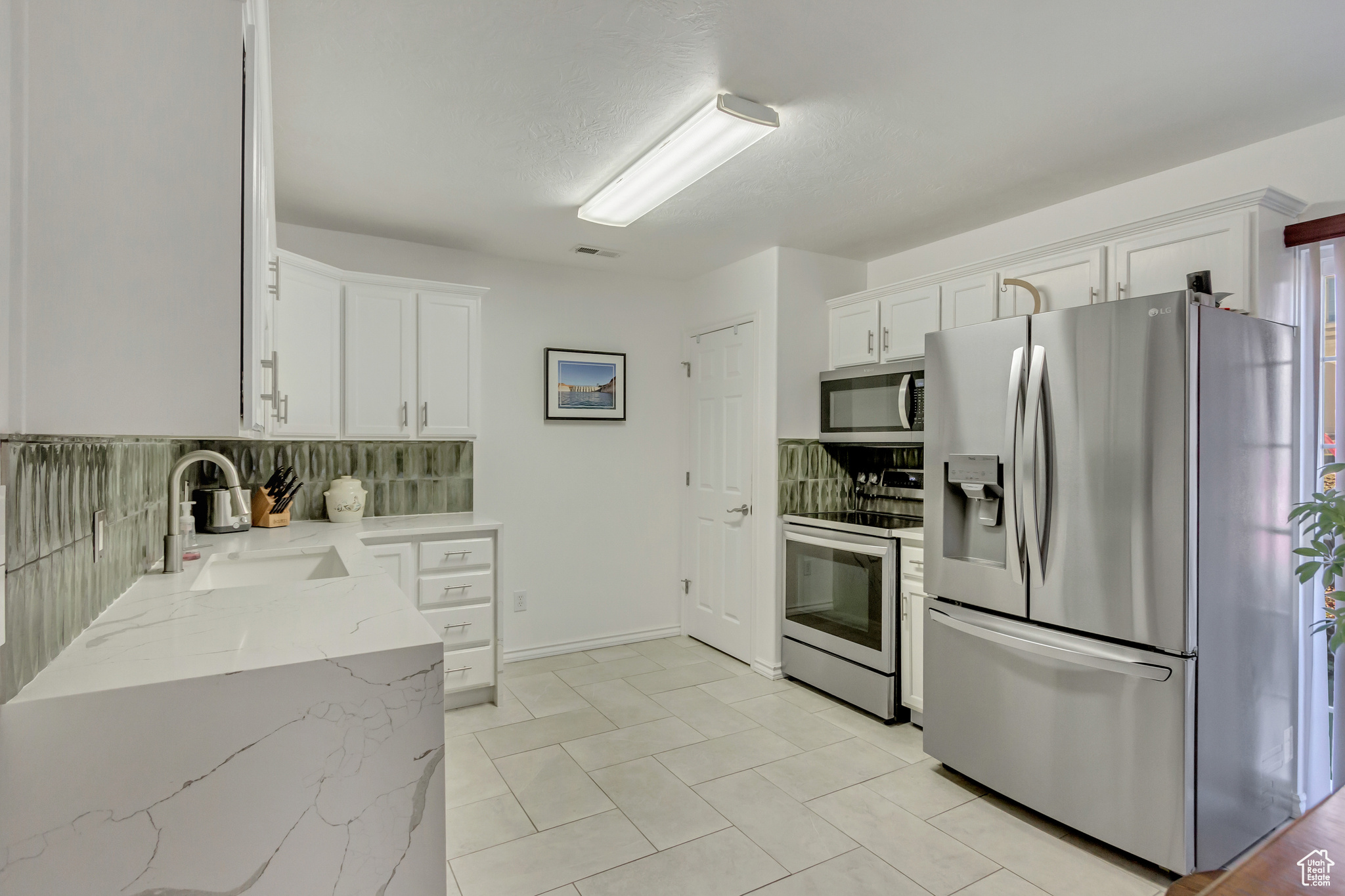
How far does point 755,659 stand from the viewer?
3922 millimetres

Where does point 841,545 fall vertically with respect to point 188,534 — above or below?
below

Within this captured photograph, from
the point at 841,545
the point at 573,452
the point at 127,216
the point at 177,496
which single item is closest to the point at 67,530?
the point at 127,216

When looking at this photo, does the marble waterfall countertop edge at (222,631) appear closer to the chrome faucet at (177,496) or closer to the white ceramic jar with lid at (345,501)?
the chrome faucet at (177,496)

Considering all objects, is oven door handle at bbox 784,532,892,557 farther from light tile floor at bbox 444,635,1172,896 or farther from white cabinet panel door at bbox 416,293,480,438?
white cabinet panel door at bbox 416,293,480,438

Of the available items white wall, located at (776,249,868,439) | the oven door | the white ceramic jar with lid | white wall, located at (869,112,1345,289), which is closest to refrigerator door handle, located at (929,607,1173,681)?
the oven door

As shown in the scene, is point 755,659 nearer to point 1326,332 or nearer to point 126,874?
point 1326,332

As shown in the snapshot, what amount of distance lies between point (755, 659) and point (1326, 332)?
9.46ft

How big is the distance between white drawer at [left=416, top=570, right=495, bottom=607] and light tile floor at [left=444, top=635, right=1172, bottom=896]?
1.81ft

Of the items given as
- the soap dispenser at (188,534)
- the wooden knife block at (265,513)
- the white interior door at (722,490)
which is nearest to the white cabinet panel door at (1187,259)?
the white interior door at (722,490)

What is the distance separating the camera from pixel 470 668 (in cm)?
334

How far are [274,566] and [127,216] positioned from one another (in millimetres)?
→ 1923

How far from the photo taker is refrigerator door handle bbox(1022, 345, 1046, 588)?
2264 mm

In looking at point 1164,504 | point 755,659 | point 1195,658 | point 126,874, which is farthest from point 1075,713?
point 126,874

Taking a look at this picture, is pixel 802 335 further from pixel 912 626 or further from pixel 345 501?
pixel 345 501
